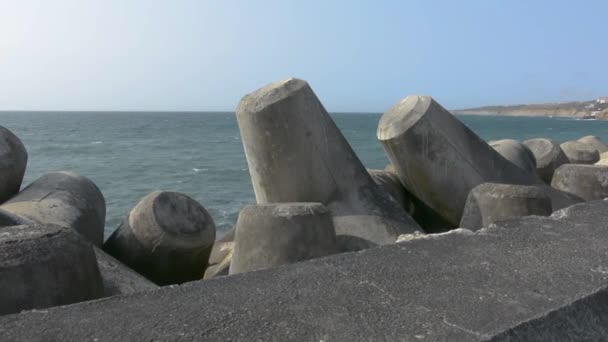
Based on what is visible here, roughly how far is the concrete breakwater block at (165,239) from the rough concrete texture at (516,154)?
3013mm

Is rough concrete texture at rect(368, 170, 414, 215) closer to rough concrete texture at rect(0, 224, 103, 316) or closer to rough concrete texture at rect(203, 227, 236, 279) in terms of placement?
rough concrete texture at rect(203, 227, 236, 279)

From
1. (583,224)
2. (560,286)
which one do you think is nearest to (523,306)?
(560,286)

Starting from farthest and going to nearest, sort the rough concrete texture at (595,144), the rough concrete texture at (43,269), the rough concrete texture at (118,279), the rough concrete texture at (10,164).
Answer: the rough concrete texture at (595,144) → the rough concrete texture at (10,164) → the rough concrete texture at (118,279) → the rough concrete texture at (43,269)

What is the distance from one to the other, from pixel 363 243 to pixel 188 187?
11.2 m

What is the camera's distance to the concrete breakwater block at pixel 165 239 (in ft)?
13.0

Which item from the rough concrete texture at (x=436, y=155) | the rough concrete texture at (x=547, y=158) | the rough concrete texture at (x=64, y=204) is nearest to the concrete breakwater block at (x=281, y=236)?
the rough concrete texture at (x=64, y=204)

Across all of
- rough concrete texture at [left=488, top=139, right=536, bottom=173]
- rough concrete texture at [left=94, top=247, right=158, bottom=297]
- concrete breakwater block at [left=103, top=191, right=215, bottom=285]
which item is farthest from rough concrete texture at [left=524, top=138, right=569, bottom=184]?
rough concrete texture at [left=94, top=247, right=158, bottom=297]

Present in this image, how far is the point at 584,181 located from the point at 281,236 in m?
3.09

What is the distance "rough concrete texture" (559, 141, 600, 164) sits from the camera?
326 inches

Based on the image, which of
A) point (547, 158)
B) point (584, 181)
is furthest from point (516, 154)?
point (547, 158)

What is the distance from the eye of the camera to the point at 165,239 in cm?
395

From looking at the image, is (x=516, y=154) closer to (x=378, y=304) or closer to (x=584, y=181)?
(x=584, y=181)

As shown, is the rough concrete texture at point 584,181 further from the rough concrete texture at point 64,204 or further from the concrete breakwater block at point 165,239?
the rough concrete texture at point 64,204

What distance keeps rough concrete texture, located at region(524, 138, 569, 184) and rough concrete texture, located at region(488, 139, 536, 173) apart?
78 centimetres
